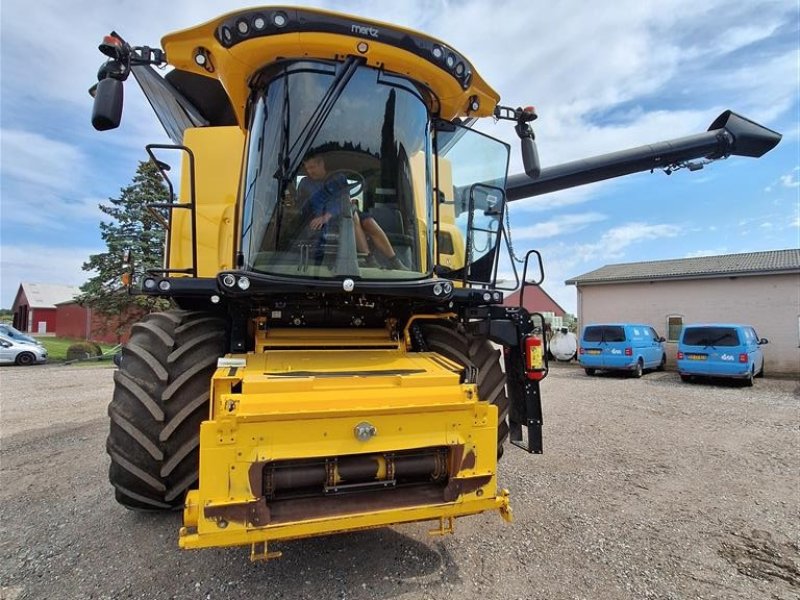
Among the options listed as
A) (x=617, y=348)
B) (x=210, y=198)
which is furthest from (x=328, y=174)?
(x=617, y=348)

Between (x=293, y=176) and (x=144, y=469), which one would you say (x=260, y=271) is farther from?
(x=144, y=469)

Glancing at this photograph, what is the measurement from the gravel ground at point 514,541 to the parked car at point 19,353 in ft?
53.4

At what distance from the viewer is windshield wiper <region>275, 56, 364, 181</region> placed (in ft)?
10.1

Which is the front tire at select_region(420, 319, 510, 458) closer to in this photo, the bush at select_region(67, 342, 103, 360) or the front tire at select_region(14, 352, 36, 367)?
the front tire at select_region(14, 352, 36, 367)

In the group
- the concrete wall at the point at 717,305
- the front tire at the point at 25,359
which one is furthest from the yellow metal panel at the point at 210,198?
the front tire at the point at 25,359

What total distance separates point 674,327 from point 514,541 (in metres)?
18.7

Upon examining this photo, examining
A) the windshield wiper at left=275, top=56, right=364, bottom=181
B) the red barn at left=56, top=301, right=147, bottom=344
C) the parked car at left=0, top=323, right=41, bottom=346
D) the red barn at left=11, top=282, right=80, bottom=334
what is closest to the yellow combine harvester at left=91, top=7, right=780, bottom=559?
the windshield wiper at left=275, top=56, right=364, bottom=181

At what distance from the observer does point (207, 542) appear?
92.4 inches

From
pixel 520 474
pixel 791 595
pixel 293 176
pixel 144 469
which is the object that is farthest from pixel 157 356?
pixel 791 595

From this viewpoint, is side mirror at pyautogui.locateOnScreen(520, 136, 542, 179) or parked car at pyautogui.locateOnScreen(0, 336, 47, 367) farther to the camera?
parked car at pyautogui.locateOnScreen(0, 336, 47, 367)

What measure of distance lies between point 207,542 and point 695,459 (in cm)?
571

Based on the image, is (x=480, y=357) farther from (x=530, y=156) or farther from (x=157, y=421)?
(x=157, y=421)

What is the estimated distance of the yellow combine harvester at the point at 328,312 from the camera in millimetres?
2551

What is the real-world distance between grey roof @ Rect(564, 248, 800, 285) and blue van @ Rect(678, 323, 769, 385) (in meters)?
4.11
